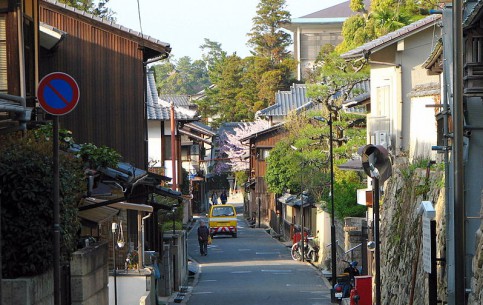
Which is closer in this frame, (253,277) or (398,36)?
(398,36)

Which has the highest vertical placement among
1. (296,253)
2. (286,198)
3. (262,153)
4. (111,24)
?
(111,24)

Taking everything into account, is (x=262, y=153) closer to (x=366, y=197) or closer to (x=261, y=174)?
(x=261, y=174)

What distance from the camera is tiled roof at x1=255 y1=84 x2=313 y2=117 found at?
260 ft

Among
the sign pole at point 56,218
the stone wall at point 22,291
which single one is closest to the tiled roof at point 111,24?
the sign pole at point 56,218

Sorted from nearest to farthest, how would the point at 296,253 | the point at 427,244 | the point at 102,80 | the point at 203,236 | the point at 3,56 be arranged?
the point at 427,244
the point at 3,56
the point at 102,80
the point at 296,253
the point at 203,236

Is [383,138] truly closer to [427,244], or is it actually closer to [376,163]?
[376,163]

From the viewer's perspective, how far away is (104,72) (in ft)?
98.3

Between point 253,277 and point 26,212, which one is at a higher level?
point 26,212

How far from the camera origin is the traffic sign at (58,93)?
1217 centimetres

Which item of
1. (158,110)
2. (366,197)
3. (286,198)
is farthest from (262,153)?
(366,197)

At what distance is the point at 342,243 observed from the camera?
39.1 meters

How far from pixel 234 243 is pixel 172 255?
79.9 feet

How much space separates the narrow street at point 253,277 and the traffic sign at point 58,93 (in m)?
18.5

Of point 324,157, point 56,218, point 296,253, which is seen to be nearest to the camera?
point 56,218
